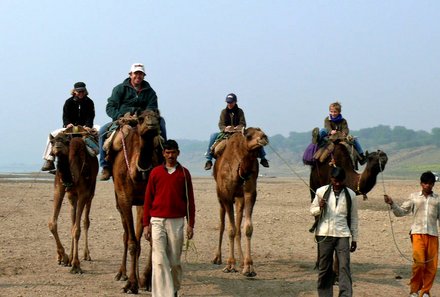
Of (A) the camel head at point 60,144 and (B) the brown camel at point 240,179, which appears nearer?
(B) the brown camel at point 240,179

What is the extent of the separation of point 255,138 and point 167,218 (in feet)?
10.3

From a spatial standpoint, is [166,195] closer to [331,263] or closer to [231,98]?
[331,263]

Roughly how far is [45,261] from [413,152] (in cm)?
12635

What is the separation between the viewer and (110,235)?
18.1 m

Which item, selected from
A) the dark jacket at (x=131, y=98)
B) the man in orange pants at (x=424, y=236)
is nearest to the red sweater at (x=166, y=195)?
the dark jacket at (x=131, y=98)

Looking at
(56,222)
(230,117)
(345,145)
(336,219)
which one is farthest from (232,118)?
(336,219)

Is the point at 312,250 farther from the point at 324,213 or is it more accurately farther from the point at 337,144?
the point at 324,213

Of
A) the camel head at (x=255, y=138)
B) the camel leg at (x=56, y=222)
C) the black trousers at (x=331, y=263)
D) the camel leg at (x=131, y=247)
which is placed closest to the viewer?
the black trousers at (x=331, y=263)

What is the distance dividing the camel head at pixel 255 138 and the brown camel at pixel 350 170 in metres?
1.74

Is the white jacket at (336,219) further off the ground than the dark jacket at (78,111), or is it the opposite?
the dark jacket at (78,111)

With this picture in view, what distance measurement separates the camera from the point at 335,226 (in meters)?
9.69

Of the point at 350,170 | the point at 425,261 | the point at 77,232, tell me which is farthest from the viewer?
the point at 350,170

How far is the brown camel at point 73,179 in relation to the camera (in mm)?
13266

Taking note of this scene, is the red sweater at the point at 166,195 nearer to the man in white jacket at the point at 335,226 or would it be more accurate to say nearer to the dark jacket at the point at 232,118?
the man in white jacket at the point at 335,226
